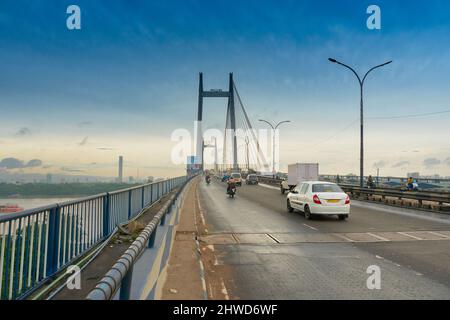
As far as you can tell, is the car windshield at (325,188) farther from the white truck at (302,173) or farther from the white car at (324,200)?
the white truck at (302,173)

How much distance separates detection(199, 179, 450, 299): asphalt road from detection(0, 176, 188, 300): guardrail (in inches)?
108

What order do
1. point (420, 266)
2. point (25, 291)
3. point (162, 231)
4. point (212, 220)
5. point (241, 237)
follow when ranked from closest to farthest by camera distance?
point (25, 291)
point (420, 266)
point (162, 231)
point (241, 237)
point (212, 220)

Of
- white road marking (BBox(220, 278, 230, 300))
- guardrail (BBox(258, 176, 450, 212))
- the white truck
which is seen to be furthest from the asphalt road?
the white truck

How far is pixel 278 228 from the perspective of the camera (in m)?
12.7

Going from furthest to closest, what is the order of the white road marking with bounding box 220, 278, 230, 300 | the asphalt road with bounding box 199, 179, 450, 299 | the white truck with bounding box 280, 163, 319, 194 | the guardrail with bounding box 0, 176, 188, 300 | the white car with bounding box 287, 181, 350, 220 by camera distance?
1. the white truck with bounding box 280, 163, 319, 194
2. the white car with bounding box 287, 181, 350, 220
3. the asphalt road with bounding box 199, 179, 450, 299
4. the white road marking with bounding box 220, 278, 230, 300
5. the guardrail with bounding box 0, 176, 188, 300

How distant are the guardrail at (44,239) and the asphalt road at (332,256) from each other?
2747mm

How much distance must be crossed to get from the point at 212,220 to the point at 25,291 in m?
9.95

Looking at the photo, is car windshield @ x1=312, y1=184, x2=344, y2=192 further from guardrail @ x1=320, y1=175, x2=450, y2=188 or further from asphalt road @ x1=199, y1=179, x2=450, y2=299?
guardrail @ x1=320, y1=175, x2=450, y2=188

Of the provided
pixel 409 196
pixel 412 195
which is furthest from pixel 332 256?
pixel 409 196

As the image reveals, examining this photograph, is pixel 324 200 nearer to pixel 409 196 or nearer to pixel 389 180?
pixel 409 196

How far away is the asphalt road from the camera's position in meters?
5.84

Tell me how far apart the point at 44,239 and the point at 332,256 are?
18.7 ft
